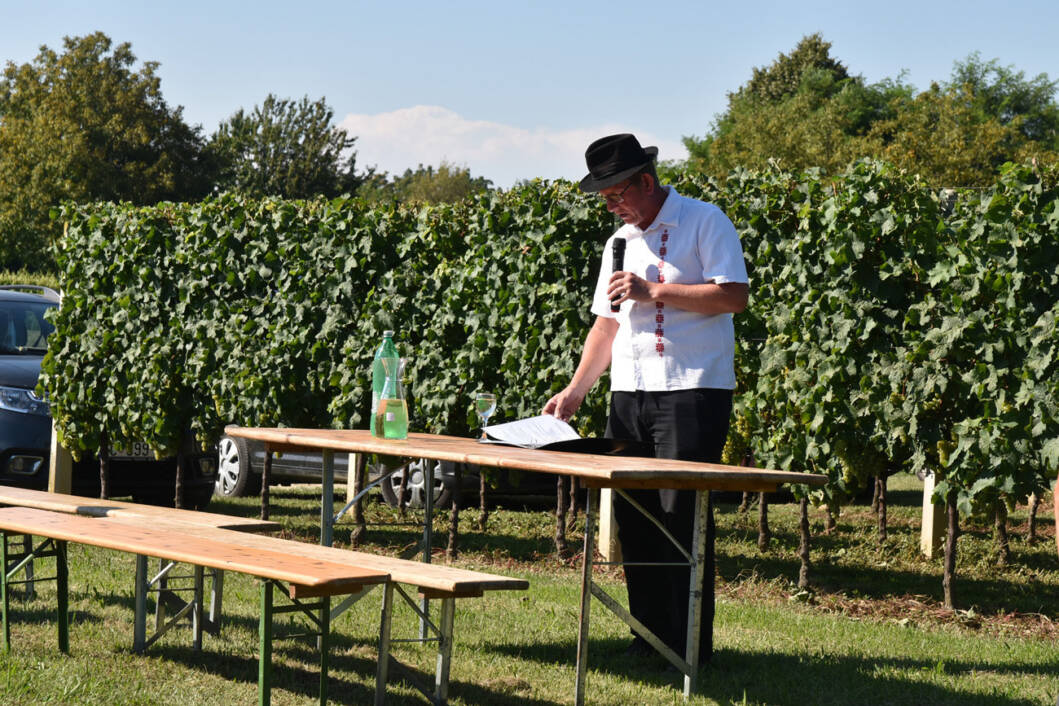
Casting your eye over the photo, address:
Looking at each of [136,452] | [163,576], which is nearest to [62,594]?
[163,576]

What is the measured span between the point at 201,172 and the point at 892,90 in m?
33.2

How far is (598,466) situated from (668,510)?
3.34ft

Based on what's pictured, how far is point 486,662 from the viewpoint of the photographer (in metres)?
5.10

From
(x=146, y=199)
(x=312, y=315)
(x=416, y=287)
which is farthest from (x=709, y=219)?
(x=146, y=199)

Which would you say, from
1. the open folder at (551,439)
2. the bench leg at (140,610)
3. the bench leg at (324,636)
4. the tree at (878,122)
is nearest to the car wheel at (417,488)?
the bench leg at (140,610)

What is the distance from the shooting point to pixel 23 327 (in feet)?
36.1

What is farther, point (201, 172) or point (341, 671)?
point (201, 172)

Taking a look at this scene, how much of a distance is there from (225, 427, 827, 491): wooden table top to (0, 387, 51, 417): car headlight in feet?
20.7

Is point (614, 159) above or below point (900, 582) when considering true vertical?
above

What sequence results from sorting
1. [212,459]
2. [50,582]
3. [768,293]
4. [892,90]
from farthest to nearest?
1. [892,90]
2. [212,459]
3. [768,293]
4. [50,582]

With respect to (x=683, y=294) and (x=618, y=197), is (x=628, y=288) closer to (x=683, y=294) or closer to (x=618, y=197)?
(x=683, y=294)

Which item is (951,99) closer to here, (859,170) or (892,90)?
(892,90)

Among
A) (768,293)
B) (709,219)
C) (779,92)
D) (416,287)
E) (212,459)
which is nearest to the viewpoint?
(709,219)

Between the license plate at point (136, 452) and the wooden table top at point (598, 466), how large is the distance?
247 inches
